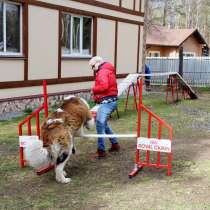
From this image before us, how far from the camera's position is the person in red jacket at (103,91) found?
6.75 meters

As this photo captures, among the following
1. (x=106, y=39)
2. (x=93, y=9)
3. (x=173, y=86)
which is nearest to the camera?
(x=93, y=9)

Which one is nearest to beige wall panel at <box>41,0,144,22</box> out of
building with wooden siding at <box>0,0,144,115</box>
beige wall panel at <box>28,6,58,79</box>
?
building with wooden siding at <box>0,0,144,115</box>

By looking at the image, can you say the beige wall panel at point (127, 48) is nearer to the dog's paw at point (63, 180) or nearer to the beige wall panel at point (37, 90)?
the beige wall panel at point (37, 90)

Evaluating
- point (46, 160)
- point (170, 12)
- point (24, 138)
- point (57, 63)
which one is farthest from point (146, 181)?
point (170, 12)

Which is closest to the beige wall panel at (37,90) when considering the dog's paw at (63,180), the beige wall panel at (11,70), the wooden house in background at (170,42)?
the beige wall panel at (11,70)

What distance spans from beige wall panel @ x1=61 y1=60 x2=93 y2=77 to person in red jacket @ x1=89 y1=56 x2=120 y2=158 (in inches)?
290

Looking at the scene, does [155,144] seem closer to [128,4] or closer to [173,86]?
[173,86]

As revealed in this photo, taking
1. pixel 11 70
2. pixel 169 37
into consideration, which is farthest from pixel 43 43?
pixel 169 37

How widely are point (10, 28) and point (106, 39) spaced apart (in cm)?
530

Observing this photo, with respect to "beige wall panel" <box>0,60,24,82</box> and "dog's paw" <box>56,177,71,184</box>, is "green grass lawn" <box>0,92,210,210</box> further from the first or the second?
"beige wall panel" <box>0,60,24,82</box>

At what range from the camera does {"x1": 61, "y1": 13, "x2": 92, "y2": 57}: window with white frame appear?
14453 mm

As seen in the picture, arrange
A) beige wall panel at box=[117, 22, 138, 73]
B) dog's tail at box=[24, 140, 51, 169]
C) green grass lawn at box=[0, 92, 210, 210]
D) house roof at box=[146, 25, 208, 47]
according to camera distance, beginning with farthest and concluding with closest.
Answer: house roof at box=[146, 25, 208, 47]
beige wall panel at box=[117, 22, 138, 73]
dog's tail at box=[24, 140, 51, 169]
green grass lawn at box=[0, 92, 210, 210]

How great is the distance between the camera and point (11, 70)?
11867mm

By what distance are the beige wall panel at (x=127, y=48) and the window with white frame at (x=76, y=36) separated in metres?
2.13
